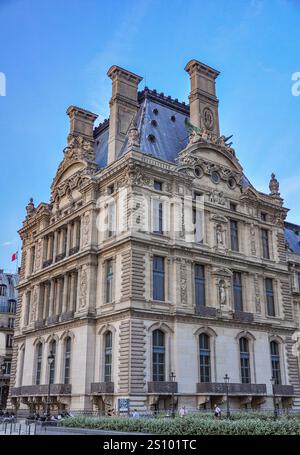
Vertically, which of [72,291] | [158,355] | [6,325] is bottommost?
[158,355]

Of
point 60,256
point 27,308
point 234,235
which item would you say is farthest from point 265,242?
point 27,308

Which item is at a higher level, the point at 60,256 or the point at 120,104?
the point at 120,104

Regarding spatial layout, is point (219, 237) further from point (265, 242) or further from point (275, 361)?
point (275, 361)

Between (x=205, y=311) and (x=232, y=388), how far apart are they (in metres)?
6.22

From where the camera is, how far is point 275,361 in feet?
153

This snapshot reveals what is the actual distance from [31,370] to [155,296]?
1736 cm

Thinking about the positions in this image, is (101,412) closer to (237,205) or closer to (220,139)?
(237,205)

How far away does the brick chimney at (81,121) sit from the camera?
2119 inches

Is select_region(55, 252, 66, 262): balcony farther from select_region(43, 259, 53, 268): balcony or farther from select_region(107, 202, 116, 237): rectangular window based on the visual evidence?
select_region(107, 202, 116, 237): rectangular window

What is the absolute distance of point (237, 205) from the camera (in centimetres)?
4878

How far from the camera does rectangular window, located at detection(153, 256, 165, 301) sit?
130 feet

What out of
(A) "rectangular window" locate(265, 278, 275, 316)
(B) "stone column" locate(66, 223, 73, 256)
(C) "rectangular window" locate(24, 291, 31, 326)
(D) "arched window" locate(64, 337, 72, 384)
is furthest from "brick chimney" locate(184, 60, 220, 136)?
(C) "rectangular window" locate(24, 291, 31, 326)

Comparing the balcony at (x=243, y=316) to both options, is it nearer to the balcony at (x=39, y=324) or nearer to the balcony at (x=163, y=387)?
the balcony at (x=163, y=387)

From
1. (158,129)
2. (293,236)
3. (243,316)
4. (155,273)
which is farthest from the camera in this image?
(293,236)
